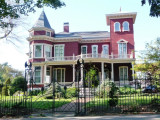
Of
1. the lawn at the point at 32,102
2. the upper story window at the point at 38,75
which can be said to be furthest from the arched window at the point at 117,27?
the lawn at the point at 32,102

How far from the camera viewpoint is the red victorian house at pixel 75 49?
29.0 meters

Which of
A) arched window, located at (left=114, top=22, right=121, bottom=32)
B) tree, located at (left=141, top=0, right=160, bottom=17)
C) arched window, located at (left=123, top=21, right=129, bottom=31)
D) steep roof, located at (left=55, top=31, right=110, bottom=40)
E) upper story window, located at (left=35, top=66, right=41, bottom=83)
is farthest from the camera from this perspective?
steep roof, located at (left=55, top=31, right=110, bottom=40)

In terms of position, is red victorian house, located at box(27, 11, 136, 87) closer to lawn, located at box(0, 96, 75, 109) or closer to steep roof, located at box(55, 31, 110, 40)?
steep roof, located at box(55, 31, 110, 40)

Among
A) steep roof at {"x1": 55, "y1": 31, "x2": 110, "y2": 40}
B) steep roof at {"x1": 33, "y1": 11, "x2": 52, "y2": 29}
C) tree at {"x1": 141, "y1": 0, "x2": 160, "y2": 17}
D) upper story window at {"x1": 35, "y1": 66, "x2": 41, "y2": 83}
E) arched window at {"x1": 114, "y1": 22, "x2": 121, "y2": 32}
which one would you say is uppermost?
steep roof at {"x1": 33, "y1": 11, "x2": 52, "y2": 29}

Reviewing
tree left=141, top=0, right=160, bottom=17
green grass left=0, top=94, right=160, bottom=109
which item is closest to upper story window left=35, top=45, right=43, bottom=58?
green grass left=0, top=94, right=160, bottom=109

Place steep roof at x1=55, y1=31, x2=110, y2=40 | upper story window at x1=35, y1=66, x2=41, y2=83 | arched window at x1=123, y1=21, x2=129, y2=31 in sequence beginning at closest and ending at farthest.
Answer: upper story window at x1=35, y1=66, x2=41, y2=83, arched window at x1=123, y1=21, x2=129, y2=31, steep roof at x1=55, y1=31, x2=110, y2=40

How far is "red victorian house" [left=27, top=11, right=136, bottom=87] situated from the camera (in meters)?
29.0

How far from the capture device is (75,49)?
1217 inches

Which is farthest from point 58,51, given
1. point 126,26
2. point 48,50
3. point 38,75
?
point 126,26

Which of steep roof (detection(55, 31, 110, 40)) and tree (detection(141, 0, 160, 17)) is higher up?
steep roof (detection(55, 31, 110, 40))

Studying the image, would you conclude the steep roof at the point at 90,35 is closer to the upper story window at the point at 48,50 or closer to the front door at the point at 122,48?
the upper story window at the point at 48,50

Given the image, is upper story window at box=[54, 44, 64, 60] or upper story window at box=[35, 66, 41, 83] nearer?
upper story window at box=[35, 66, 41, 83]

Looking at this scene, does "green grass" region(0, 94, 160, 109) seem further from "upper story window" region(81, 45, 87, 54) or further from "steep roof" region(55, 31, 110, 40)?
"steep roof" region(55, 31, 110, 40)

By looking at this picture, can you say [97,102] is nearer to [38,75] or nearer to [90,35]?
[38,75]
